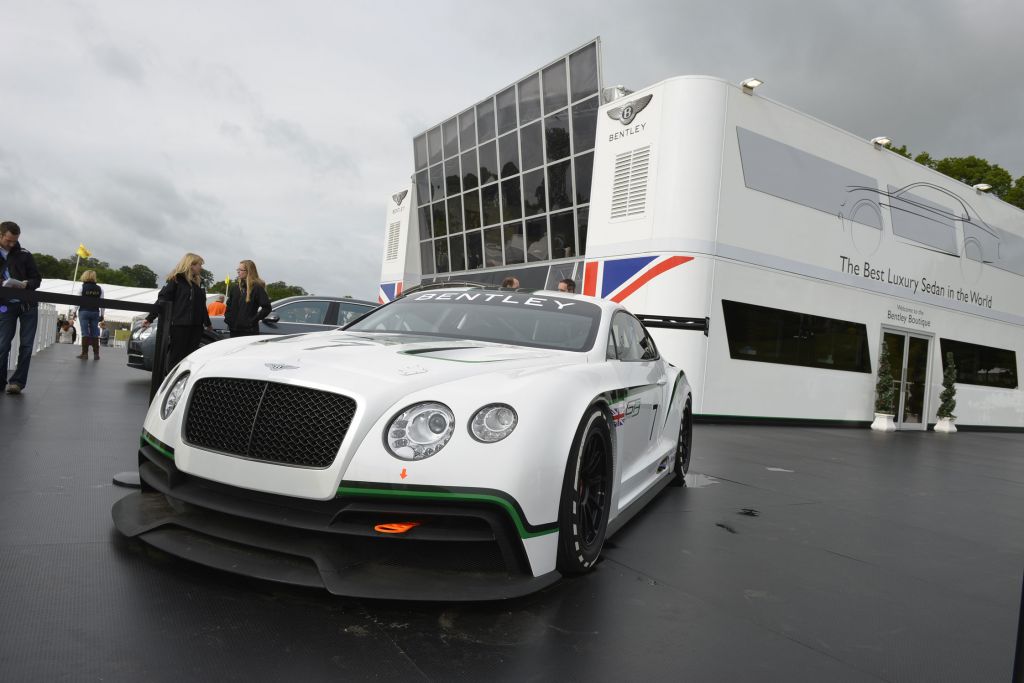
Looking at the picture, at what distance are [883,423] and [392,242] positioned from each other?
17.2m

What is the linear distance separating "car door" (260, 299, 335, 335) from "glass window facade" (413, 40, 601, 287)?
7.95 meters

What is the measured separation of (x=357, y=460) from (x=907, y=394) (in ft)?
59.8

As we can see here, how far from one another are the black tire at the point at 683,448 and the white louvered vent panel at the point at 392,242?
20.2 m

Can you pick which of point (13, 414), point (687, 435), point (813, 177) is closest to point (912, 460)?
point (687, 435)

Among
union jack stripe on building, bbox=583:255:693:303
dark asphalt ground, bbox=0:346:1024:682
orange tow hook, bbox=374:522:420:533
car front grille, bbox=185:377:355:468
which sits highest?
union jack stripe on building, bbox=583:255:693:303

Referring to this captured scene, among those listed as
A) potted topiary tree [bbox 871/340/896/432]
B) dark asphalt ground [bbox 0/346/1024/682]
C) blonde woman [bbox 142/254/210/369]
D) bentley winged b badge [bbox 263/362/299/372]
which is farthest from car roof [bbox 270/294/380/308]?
potted topiary tree [bbox 871/340/896/432]

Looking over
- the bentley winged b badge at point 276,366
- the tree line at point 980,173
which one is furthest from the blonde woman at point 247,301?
the tree line at point 980,173

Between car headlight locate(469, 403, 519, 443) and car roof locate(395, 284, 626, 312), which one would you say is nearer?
car headlight locate(469, 403, 519, 443)

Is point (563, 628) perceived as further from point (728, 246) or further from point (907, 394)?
point (907, 394)

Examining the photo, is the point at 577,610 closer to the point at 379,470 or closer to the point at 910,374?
the point at 379,470

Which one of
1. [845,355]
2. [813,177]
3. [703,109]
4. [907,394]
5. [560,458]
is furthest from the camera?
[907,394]

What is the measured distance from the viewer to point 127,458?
4.74 m

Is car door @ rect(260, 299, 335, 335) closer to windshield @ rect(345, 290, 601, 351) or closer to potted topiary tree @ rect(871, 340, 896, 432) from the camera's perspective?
windshield @ rect(345, 290, 601, 351)

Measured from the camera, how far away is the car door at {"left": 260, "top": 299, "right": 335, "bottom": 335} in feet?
33.3
